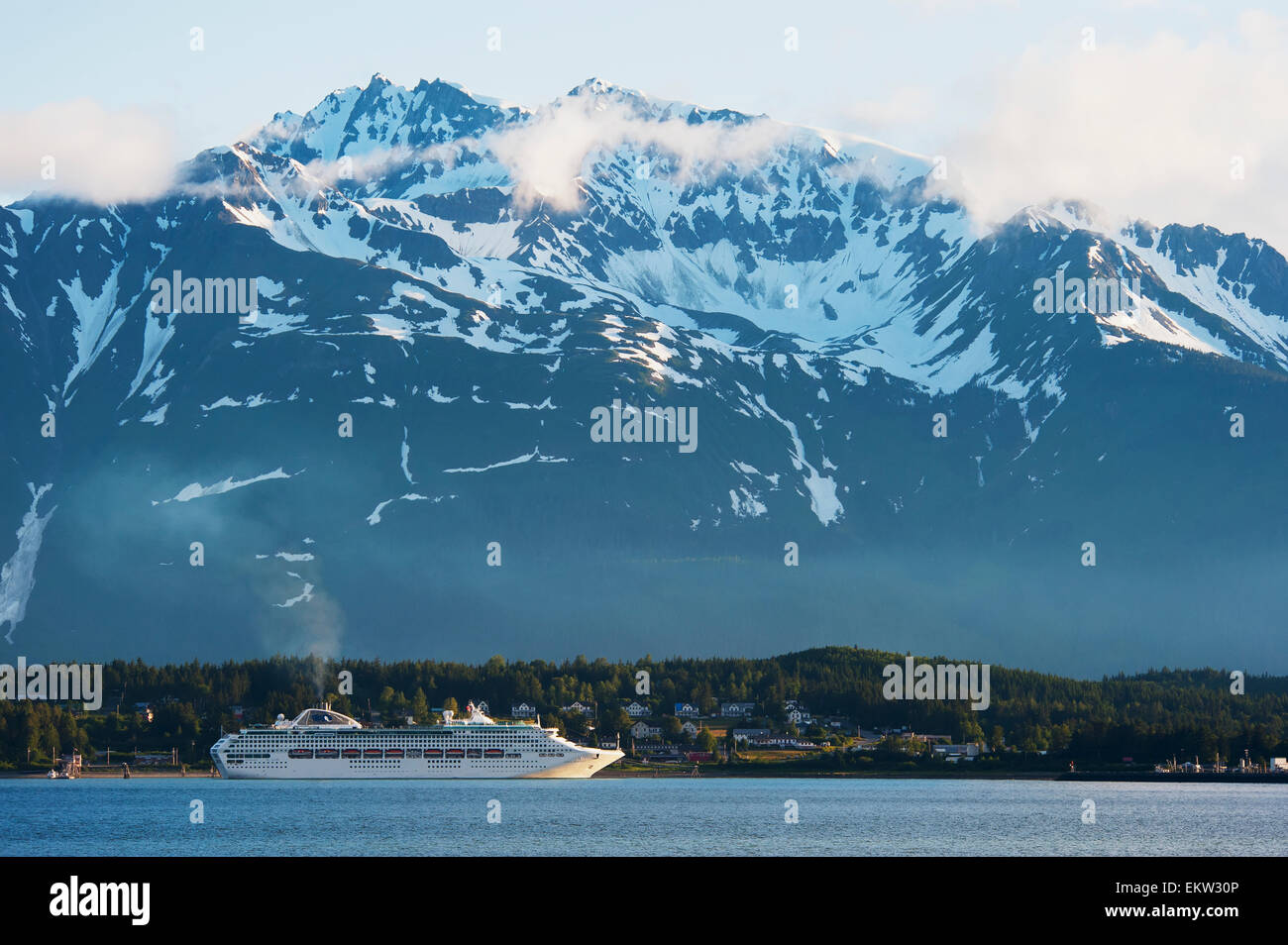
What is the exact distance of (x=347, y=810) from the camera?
175 metres

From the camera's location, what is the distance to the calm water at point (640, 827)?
131 meters

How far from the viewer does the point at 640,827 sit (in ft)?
497

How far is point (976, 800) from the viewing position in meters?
198

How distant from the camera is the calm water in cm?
13138
